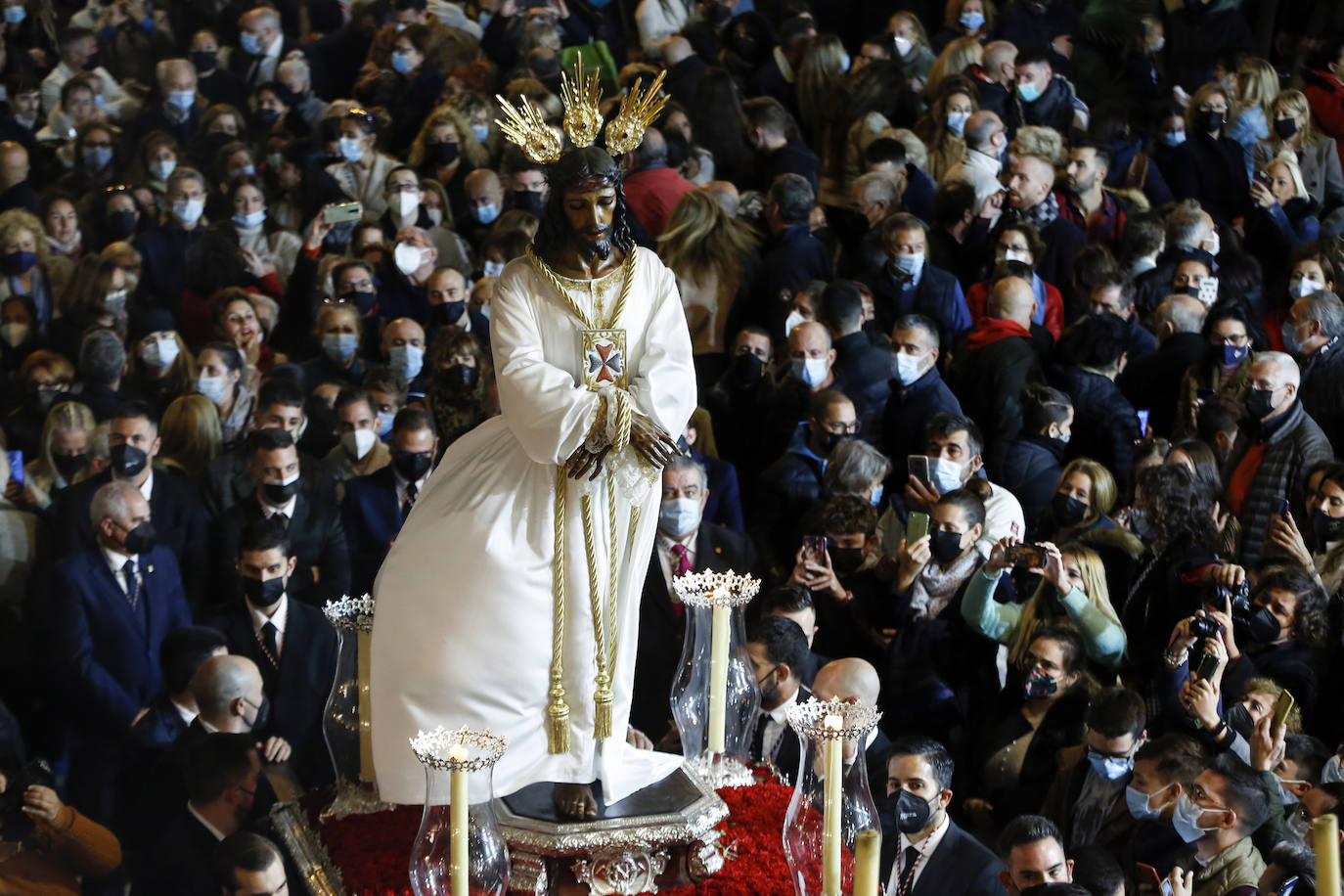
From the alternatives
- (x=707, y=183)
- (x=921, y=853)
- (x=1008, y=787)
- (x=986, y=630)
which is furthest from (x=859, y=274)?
(x=921, y=853)

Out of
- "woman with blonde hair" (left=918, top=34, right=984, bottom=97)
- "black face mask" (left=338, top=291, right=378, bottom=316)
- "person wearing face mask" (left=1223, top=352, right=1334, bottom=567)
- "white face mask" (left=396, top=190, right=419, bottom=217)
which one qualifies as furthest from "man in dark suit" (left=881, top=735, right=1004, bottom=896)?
"woman with blonde hair" (left=918, top=34, right=984, bottom=97)

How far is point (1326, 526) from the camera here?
7.34 metres

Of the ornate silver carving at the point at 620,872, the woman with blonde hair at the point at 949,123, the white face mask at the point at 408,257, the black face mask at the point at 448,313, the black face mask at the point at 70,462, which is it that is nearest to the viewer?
the ornate silver carving at the point at 620,872

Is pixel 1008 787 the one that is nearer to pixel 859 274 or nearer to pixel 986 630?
pixel 986 630

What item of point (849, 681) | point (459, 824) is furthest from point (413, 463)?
point (459, 824)

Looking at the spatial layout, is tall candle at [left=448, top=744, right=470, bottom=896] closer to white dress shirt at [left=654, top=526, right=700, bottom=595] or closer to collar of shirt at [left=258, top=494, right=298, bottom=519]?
white dress shirt at [left=654, top=526, right=700, bottom=595]

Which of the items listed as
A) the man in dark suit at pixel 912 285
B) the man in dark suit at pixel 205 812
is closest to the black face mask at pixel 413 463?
the man in dark suit at pixel 205 812

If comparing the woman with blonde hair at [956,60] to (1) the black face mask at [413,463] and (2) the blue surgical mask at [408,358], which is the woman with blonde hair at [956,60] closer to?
(2) the blue surgical mask at [408,358]

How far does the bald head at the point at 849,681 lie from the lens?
6293mm

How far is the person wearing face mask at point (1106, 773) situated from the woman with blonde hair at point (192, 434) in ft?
13.8

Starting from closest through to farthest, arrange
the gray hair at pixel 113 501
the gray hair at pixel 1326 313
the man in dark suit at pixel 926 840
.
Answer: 1. the man in dark suit at pixel 926 840
2. the gray hair at pixel 113 501
3. the gray hair at pixel 1326 313

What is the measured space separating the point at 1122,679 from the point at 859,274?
3.00m

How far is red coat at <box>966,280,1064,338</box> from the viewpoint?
963 cm

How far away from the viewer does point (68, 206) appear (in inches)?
426
